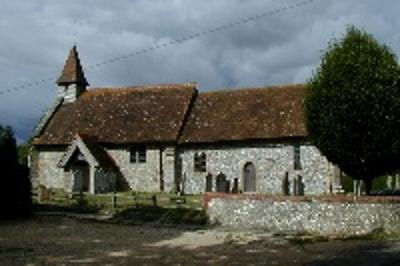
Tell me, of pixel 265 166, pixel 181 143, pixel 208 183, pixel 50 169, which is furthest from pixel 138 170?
pixel 265 166

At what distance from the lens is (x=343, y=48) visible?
33.8m

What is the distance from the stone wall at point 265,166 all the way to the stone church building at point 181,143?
0.07 m

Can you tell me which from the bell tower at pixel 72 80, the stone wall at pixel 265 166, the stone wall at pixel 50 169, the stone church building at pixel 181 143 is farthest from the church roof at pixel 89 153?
the bell tower at pixel 72 80

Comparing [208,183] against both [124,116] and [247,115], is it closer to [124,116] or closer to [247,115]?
[247,115]

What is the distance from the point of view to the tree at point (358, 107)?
31.6 m

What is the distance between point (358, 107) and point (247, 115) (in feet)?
61.6

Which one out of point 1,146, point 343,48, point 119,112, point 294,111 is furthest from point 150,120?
point 343,48

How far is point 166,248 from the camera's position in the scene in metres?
23.5

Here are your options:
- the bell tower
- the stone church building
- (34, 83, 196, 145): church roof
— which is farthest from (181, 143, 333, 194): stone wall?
the bell tower

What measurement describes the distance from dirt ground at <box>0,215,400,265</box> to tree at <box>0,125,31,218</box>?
3.78 meters

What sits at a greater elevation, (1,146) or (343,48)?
(343,48)

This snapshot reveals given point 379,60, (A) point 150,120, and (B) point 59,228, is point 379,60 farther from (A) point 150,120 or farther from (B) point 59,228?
(A) point 150,120

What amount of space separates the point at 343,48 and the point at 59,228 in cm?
1738

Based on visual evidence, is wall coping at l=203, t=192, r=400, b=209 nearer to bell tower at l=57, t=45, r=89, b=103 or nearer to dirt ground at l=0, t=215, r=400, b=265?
dirt ground at l=0, t=215, r=400, b=265
